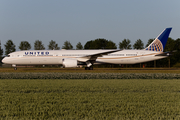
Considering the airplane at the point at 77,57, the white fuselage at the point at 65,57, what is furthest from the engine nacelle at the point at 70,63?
the white fuselage at the point at 65,57

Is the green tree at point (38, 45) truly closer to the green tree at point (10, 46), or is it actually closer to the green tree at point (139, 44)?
the green tree at point (10, 46)

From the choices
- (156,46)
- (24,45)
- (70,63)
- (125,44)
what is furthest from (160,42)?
(24,45)

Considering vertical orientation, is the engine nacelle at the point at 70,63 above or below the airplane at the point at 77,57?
below

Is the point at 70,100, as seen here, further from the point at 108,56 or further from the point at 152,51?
the point at 152,51

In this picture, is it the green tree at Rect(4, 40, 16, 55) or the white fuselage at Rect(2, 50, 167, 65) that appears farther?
the green tree at Rect(4, 40, 16, 55)

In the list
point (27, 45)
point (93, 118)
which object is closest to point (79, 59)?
point (93, 118)

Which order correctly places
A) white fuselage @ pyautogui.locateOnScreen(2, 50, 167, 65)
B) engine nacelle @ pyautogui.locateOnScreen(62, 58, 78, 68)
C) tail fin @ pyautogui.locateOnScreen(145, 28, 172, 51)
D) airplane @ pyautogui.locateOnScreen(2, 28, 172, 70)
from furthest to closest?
tail fin @ pyautogui.locateOnScreen(145, 28, 172, 51), white fuselage @ pyautogui.locateOnScreen(2, 50, 167, 65), airplane @ pyautogui.locateOnScreen(2, 28, 172, 70), engine nacelle @ pyautogui.locateOnScreen(62, 58, 78, 68)

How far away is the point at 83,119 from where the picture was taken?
562 cm

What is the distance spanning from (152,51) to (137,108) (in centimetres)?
2924

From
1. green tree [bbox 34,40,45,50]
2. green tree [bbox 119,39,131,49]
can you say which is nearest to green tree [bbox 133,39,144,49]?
green tree [bbox 119,39,131,49]

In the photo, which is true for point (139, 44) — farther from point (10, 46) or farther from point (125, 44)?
point (10, 46)

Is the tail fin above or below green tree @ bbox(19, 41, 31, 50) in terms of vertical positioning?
below

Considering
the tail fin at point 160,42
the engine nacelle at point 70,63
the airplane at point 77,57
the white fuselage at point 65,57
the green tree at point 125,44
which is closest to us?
the engine nacelle at point 70,63

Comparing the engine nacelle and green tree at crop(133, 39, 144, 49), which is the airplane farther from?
green tree at crop(133, 39, 144, 49)
